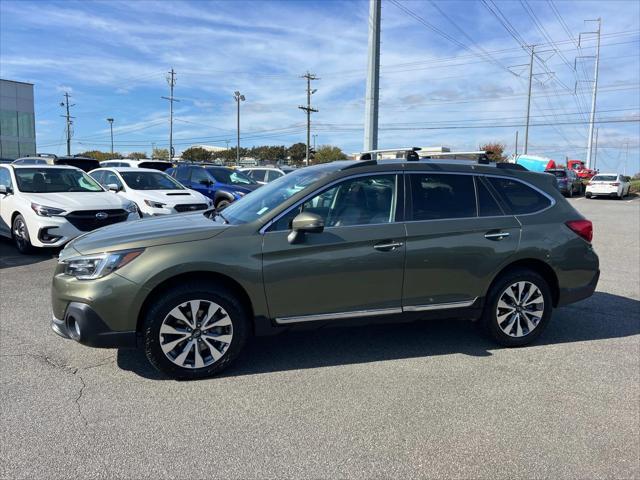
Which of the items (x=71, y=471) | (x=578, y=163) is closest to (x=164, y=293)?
(x=71, y=471)

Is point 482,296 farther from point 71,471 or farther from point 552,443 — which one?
point 71,471

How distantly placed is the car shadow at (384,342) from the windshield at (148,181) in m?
7.91

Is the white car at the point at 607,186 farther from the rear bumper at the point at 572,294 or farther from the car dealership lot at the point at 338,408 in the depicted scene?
the rear bumper at the point at 572,294

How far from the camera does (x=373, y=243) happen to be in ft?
13.8

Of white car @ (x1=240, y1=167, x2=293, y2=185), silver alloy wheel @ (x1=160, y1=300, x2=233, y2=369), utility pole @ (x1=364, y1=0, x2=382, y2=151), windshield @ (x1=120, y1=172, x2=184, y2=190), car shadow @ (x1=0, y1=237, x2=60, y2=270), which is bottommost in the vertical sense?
car shadow @ (x1=0, y1=237, x2=60, y2=270)

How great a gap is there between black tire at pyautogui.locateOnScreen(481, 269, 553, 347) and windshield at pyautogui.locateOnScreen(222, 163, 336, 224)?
6.22ft

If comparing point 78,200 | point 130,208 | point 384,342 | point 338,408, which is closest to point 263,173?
point 130,208

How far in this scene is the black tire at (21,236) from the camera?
867 centimetres

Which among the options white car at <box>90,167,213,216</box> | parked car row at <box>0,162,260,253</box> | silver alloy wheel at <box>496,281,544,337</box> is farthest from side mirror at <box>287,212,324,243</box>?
white car at <box>90,167,213,216</box>

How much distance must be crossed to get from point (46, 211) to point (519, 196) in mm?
7457

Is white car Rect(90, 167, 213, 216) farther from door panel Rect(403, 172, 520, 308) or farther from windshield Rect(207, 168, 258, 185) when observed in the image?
door panel Rect(403, 172, 520, 308)

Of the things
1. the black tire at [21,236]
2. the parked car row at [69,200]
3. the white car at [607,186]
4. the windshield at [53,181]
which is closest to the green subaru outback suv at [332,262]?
the parked car row at [69,200]

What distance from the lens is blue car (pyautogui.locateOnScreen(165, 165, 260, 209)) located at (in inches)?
A: 543

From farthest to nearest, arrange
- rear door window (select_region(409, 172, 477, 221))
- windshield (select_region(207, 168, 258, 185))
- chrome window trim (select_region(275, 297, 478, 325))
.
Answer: windshield (select_region(207, 168, 258, 185)) < rear door window (select_region(409, 172, 477, 221)) < chrome window trim (select_region(275, 297, 478, 325))
